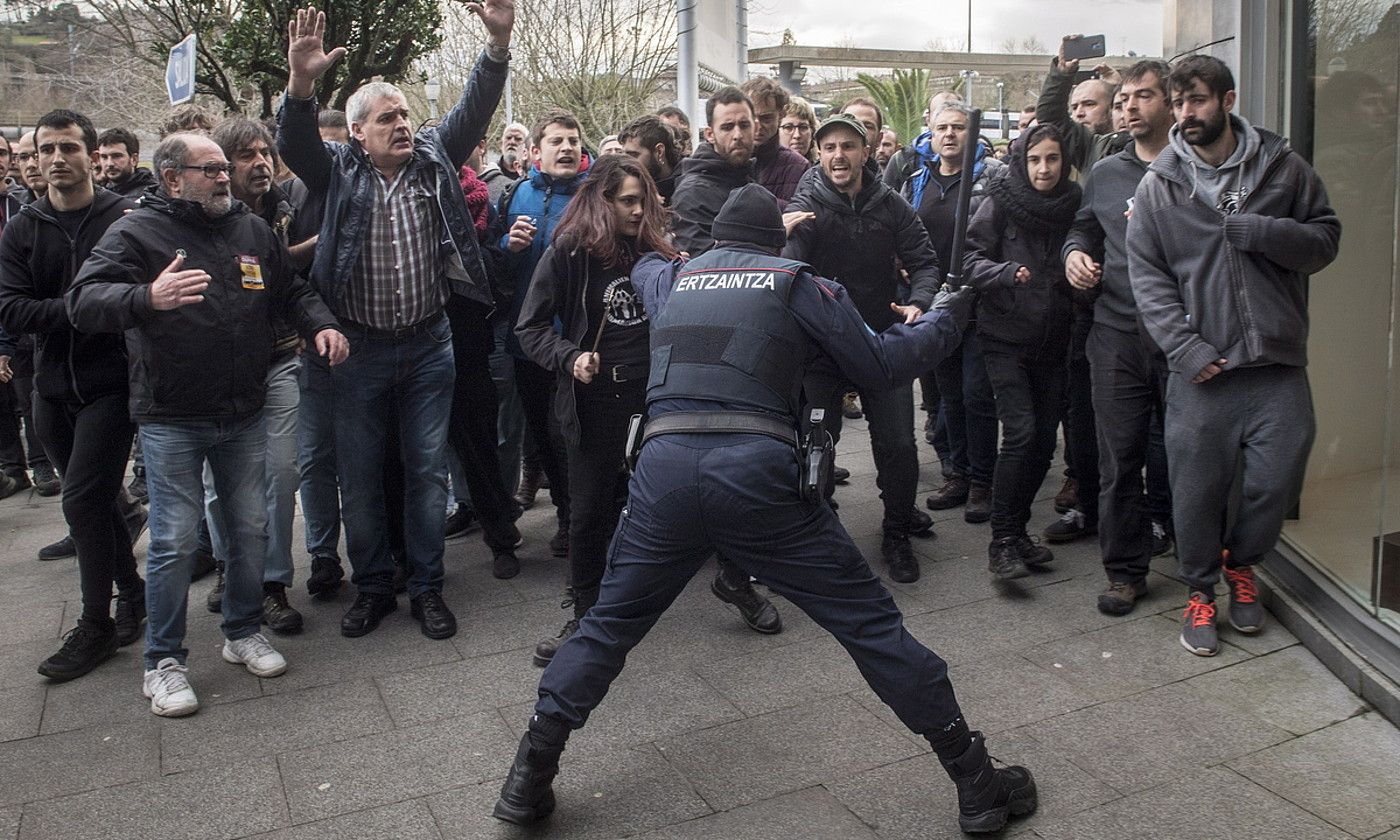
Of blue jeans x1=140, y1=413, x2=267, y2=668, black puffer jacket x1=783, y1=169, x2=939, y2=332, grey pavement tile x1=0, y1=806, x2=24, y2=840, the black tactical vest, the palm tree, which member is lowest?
grey pavement tile x1=0, y1=806, x2=24, y2=840

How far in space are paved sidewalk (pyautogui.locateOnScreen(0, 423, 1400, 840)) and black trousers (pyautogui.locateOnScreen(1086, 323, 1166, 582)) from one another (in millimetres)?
240

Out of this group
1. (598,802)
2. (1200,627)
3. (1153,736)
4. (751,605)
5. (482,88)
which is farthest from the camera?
(482,88)

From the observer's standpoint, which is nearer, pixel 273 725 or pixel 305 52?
pixel 273 725

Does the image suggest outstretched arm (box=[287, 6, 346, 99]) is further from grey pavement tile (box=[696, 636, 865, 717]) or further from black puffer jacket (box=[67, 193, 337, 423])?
grey pavement tile (box=[696, 636, 865, 717])

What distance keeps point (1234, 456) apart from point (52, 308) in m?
4.57

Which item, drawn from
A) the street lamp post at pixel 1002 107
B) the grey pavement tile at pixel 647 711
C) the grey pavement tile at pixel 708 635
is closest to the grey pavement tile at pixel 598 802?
the grey pavement tile at pixel 647 711

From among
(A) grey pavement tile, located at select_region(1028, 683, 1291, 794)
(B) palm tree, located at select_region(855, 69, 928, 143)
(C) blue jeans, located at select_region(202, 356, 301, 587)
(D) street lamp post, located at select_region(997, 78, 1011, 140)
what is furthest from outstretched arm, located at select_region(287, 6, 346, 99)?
(B) palm tree, located at select_region(855, 69, 928, 143)

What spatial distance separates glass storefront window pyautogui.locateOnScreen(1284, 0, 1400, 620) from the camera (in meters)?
4.74

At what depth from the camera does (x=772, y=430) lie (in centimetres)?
348

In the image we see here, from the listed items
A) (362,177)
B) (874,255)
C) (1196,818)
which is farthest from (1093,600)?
(362,177)

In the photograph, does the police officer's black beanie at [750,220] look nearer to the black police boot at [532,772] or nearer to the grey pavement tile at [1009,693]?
the black police boot at [532,772]

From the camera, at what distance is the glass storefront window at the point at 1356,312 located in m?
4.74

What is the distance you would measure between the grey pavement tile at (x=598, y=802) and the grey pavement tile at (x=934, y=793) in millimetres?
490

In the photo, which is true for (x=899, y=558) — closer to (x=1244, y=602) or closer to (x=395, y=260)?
(x=1244, y=602)
